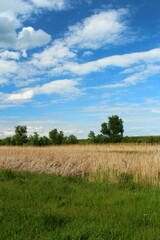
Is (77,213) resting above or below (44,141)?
below

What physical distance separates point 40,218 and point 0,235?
2.71 feet

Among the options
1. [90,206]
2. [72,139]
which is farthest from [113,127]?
[90,206]

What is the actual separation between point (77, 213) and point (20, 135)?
37357 millimetres

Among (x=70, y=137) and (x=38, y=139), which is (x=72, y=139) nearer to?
(x=70, y=137)

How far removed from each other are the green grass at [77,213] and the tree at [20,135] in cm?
3346

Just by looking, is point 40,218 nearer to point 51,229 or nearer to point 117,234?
point 51,229

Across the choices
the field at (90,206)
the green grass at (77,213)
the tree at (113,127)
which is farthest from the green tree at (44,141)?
the green grass at (77,213)

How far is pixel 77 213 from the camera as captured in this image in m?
4.64

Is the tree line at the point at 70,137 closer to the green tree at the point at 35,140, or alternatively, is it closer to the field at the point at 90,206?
the green tree at the point at 35,140

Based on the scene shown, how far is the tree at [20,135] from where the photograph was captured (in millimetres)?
39844

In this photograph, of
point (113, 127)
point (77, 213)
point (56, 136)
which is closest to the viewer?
point (77, 213)

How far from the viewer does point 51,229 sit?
3.84 metres

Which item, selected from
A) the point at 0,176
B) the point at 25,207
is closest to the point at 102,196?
the point at 25,207

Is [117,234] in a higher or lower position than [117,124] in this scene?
lower
